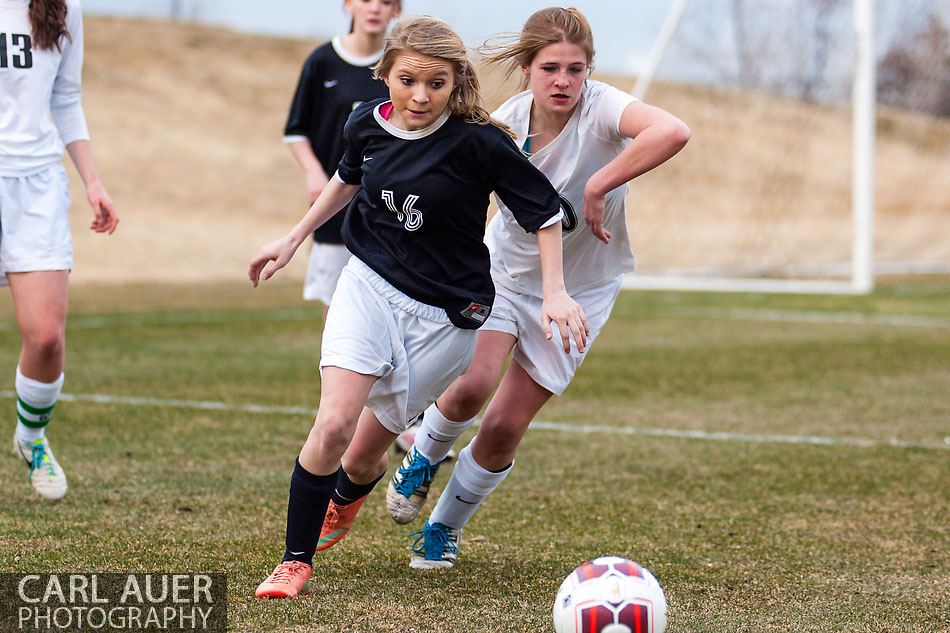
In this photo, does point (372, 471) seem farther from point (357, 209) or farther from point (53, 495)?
point (53, 495)

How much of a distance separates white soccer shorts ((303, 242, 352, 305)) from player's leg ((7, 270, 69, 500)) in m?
1.65

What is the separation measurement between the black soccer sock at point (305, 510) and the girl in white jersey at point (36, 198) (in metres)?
1.52

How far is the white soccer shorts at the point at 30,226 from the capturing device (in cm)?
440

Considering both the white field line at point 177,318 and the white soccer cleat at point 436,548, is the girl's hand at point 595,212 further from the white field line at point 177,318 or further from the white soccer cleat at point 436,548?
the white field line at point 177,318

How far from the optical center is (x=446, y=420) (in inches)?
156

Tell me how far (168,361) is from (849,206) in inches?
476

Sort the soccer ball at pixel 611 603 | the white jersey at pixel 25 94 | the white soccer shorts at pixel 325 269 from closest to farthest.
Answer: the soccer ball at pixel 611 603
the white jersey at pixel 25 94
the white soccer shorts at pixel 325 269

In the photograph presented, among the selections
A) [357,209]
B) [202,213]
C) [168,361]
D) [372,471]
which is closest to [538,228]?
[357,209]

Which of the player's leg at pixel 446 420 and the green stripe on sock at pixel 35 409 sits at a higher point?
the player's leg at pixel 446 420

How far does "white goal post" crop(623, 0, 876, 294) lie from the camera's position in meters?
13.1

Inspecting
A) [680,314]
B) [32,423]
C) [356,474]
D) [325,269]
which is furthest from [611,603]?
[680,314]

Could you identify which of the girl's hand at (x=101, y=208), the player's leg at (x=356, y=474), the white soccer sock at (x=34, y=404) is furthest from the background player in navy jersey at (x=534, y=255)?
the girl's hand at (x=101, y=208)

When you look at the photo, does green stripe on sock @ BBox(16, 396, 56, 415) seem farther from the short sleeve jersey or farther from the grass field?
the short sleeve jersey

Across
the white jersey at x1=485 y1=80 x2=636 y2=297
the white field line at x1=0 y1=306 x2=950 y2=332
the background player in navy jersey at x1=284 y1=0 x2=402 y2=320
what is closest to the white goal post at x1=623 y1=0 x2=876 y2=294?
the white field line at x1=0 y1=306 x2=950 y2=332
